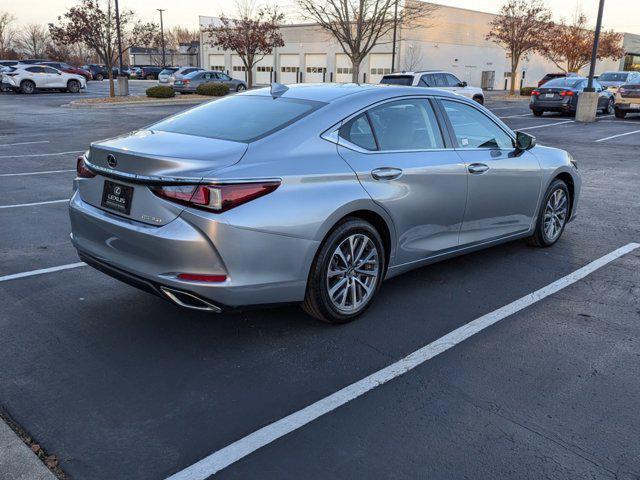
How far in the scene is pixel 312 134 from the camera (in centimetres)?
411

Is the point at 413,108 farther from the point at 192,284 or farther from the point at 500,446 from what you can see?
the point at 500,446

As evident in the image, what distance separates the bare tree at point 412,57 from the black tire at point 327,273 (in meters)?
47.6

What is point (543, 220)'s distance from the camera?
6262 millimetres

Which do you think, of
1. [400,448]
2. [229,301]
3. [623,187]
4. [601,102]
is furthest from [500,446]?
[601,102]

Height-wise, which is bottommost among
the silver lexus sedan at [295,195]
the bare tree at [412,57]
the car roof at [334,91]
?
the silver lexus sedan at [295,195]

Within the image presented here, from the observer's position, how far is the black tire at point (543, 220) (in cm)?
619

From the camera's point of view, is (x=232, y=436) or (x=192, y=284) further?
(x=192, y=284)

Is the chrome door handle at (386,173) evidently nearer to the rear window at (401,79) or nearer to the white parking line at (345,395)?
the white parking line at (345,395)

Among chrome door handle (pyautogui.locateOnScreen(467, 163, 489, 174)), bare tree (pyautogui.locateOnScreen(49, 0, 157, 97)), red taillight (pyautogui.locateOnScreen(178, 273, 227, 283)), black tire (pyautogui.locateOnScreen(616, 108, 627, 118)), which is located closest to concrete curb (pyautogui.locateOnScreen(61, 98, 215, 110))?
bare tree (pyautogui.locateOnScreen(49, 0, 157, 97))

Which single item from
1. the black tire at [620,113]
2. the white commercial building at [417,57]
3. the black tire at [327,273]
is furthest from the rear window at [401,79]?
the white commercial building at [417,57]

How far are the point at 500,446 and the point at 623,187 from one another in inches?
340

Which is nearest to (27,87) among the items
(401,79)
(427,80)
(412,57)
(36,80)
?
(36,80)

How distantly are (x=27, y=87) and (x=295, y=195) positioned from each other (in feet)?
123

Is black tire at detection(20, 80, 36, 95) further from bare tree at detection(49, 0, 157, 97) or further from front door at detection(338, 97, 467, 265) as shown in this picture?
front door at detection(338, 97, 467, 265)
